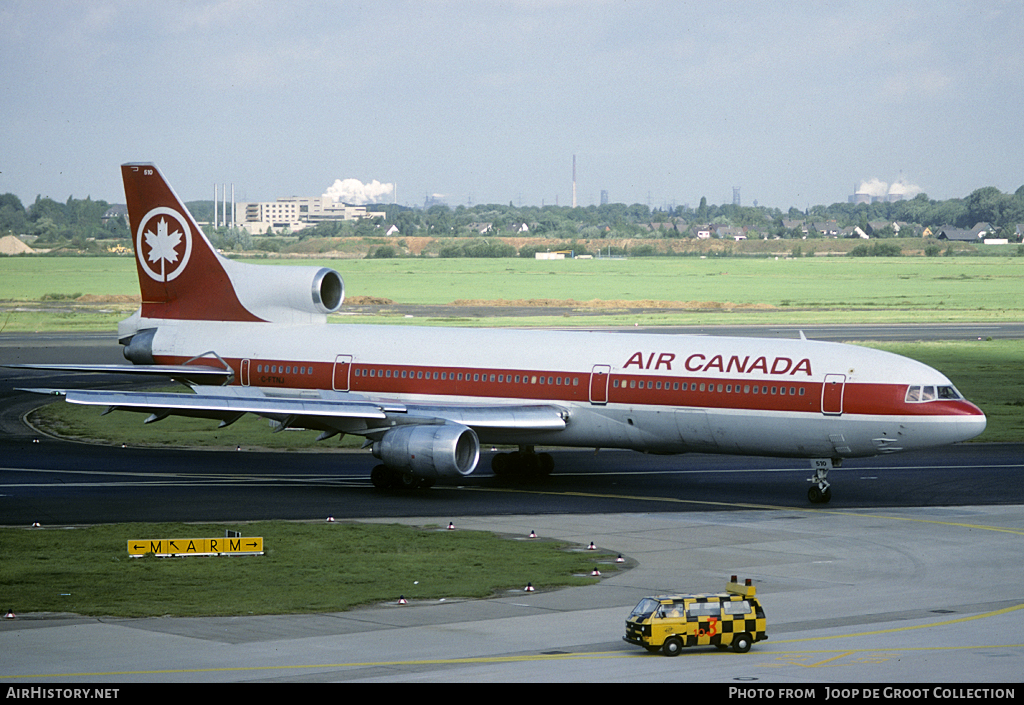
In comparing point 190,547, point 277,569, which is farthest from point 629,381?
point 190,547

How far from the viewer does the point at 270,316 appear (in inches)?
1841

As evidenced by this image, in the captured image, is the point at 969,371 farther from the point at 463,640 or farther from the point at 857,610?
the point at 463,640

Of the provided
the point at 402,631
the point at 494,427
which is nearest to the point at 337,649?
the point at 402,631

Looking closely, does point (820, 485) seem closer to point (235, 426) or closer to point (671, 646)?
point (671, 646)

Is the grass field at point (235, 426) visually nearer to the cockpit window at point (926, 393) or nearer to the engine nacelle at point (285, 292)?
the engine nacelle at point (285, 292)

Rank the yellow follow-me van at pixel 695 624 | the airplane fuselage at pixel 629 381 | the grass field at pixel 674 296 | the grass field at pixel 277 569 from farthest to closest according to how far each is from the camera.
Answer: the grass field at pixel 674 296 < the airplane fuselage at pixel 629 381 < the grass field at pixel 277 569 < the yellow follow-me van at pixel 695 624

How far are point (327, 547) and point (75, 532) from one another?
6.68m

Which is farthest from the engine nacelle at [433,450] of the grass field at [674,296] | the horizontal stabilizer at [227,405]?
the grass field at [674,296]

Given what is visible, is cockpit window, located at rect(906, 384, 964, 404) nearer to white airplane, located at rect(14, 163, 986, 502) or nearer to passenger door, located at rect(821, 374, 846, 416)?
white airplane, located at rect(14, 163, 986, 502)

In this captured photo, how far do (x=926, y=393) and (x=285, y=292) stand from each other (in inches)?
860

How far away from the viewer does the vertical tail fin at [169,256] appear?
4744 centimetres

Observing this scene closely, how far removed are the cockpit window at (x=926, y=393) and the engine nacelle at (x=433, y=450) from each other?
12433mm

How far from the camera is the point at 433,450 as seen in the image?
38344mm

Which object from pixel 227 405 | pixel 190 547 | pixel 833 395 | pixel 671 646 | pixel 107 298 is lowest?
pixel 190 547
